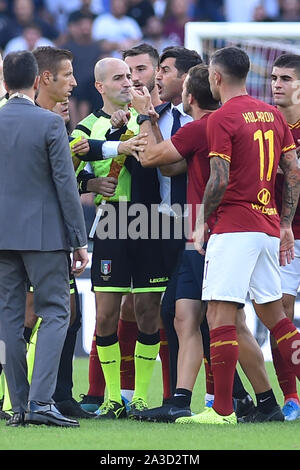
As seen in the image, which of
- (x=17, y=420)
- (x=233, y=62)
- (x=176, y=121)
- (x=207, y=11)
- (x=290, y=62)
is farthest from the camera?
(x=207, y=11)

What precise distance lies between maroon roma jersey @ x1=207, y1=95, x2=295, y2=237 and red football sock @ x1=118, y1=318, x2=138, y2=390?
1.55 m

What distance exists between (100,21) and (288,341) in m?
10.5

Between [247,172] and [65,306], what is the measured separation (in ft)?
4.61

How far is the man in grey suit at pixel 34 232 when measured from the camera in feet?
22.0

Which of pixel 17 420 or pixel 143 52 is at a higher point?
pixel 143 52

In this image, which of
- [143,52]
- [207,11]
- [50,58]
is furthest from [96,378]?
[207,11]

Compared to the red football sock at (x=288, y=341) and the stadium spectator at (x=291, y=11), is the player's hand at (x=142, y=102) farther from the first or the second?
the stadium spectator at (x=291, y=11)

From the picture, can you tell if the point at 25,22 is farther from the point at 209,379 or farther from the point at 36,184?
the point at 36,184

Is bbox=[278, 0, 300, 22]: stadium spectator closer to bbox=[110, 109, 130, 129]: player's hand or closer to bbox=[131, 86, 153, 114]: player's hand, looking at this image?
bbox=[110, 109, 130, 129]: player's hand

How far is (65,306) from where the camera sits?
684cm

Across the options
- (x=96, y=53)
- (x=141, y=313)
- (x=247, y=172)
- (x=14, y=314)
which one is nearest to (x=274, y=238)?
(x=247, y=172)

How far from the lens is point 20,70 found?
6.82 m

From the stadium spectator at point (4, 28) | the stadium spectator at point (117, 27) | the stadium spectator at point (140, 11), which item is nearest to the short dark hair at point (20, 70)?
the stadium spectator at point (117, 27)
